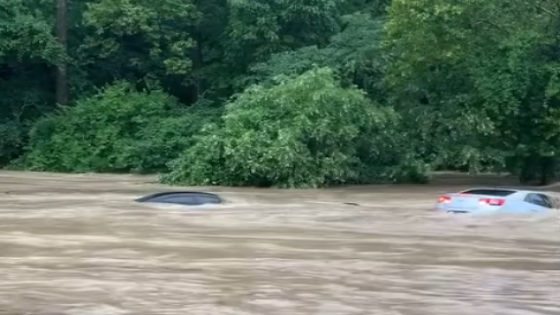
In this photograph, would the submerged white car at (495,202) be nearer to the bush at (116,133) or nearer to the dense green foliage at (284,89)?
the dense green foliage at (284,89)

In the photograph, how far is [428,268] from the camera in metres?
15.4

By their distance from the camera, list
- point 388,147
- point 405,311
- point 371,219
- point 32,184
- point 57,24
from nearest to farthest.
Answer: point 405,311, point 371,219, point 32,184, point 388,147, point 57,24

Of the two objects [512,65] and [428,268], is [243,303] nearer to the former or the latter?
[428,268]

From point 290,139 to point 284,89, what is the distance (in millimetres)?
2283

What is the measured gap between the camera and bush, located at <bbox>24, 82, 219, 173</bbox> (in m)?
40.3

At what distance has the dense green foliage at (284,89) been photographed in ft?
112

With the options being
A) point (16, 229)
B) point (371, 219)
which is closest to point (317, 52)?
point (371, 219)

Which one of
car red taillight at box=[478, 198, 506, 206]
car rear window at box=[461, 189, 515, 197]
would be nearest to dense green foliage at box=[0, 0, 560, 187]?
car rear window at box=[461, 189, 515, 197]

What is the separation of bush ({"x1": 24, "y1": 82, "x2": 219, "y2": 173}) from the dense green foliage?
0.06 m

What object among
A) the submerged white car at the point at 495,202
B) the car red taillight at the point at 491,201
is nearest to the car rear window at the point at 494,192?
the submerged white car at the point at 495,202

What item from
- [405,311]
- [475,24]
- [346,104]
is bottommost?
[405,311]

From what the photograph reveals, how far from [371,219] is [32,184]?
45.6ft

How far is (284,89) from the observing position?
34781mm

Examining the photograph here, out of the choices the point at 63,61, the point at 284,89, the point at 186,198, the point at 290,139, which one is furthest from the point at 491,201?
the point at 63,61
